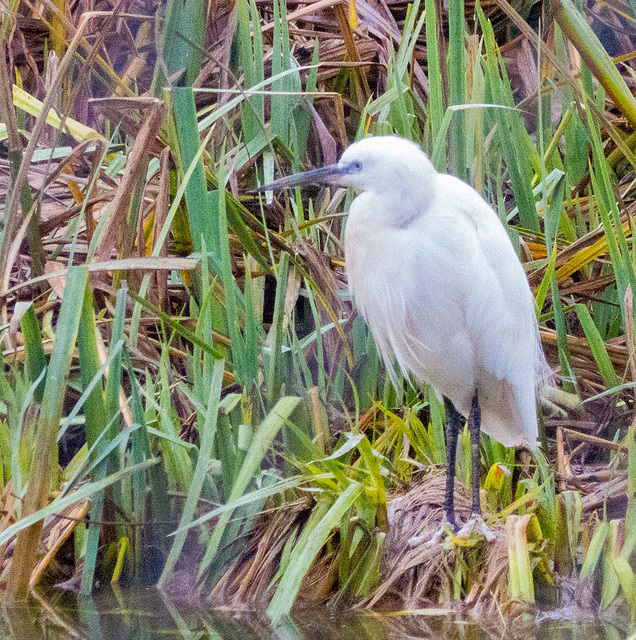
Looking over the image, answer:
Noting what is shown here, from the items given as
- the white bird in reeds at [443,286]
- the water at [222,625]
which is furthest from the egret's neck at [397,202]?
the water at [222,625]

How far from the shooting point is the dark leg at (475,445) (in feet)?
5.72

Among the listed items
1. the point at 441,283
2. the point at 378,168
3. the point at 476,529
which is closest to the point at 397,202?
the point at 378,168

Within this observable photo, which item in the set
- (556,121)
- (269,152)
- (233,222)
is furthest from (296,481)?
(556,121)

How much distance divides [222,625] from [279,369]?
523mm

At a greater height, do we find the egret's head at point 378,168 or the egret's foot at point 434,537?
the egret's head at point 378,168

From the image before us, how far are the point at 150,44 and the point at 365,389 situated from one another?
1.54 metres

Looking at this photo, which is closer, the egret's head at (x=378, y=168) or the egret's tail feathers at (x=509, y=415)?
the egret's head at (x=378, y=168)

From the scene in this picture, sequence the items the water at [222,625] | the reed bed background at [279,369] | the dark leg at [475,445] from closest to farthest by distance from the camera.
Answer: the water at [222,625] < the reed bed background at [279,369] < the dark leg at [475,445]

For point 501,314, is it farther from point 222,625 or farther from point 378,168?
point 222,625

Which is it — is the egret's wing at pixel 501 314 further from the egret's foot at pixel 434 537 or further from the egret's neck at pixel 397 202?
the egret's foot at pixel 434 537

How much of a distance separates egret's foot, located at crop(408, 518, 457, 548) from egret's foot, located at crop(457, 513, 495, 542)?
0.03m

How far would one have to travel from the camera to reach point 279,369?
182cm

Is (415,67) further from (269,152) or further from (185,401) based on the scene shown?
(185,401)

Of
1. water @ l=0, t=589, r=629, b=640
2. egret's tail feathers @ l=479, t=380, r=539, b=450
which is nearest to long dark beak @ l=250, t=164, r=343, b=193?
egret's tail feathers @ l=479, t=380, r=539, b=450
